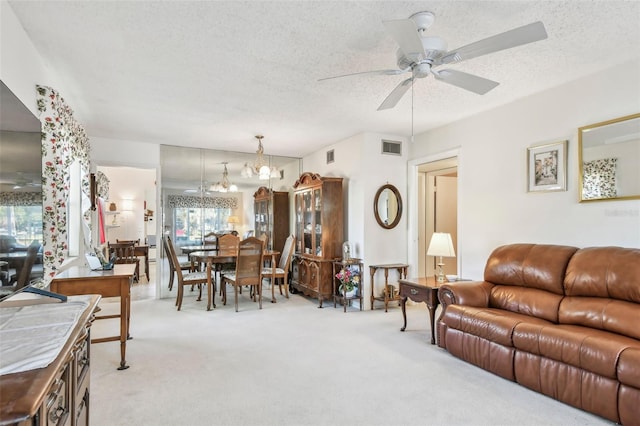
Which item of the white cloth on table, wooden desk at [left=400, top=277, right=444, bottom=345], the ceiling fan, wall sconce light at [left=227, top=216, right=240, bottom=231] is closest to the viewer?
the white cloth on table

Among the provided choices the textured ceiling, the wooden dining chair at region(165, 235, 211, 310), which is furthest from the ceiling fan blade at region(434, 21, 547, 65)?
the wooden dining chair at region(165, 235, 211, 310)

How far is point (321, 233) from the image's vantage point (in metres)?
5.35

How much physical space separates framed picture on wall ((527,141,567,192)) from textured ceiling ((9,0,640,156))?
60 cm

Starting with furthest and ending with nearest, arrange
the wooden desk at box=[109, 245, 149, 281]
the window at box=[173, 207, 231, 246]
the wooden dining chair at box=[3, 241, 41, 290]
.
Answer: the wooden desk at box=[109, 245, 149, 281] → the window at box=[173, 207, 231, 246] → the wooden dining chair at box=[3, 241, 41, 290]

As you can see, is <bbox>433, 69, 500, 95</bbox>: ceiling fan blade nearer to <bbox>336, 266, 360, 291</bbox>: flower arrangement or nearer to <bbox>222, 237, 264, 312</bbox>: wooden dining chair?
<bbox>336, 266, 360, 291</bbox>: flower arrangement

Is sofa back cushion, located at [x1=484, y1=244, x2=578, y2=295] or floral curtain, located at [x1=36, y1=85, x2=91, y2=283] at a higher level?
floral curtain, located at [x1=36, y1=85, x2=91, y2=283]

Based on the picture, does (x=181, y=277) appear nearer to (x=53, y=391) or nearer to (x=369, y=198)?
(x=369, y=198)

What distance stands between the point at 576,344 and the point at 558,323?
0.53 meters

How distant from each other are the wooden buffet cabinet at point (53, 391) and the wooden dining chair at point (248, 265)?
315 centimetres

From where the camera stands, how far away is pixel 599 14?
2.21 meters

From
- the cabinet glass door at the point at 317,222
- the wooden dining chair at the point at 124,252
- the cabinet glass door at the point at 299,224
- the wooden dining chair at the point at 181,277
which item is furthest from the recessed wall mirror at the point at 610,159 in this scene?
the wooden dining chair at the point at 124,252

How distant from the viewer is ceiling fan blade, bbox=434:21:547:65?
181cm

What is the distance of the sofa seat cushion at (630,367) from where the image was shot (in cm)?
202

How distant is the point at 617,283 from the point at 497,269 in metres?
0.98
